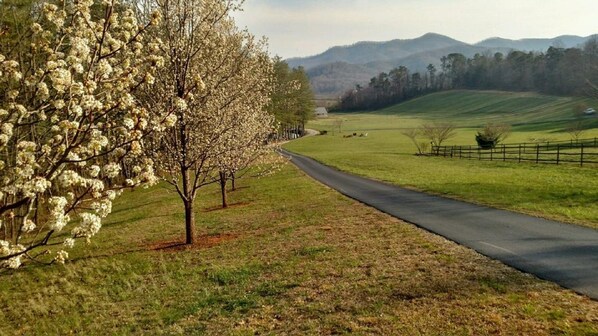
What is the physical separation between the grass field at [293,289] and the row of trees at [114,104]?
2.16 meters

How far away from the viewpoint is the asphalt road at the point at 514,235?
1104 cm

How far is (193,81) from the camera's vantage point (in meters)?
14.2

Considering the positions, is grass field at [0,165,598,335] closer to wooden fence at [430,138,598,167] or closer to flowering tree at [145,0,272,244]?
flowering tree at [145,0,272,244]

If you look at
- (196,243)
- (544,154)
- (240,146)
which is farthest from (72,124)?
(544,154)

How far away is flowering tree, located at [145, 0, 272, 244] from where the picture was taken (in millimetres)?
15711

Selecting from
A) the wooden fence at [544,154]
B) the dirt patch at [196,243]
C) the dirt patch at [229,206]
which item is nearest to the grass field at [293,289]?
the dirt patch at [196,243]

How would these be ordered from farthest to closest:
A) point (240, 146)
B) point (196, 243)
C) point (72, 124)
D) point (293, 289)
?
1. point (240, 146)
2. point (196, 243)
3. point (293, 289)
4. point (72, 124)

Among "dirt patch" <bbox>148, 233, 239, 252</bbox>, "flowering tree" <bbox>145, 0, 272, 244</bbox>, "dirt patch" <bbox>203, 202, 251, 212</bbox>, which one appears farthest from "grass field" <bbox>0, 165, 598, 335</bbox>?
"dirt patch" <bbox>203, 202, 251, 212</bbox>

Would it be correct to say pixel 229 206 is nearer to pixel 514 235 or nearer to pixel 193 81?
pixel 193 81

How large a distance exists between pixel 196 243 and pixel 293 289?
7724mm

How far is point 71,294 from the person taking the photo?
1305 centimetres

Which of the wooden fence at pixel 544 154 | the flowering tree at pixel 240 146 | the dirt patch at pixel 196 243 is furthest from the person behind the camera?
the wooden fence at pixel 544 154

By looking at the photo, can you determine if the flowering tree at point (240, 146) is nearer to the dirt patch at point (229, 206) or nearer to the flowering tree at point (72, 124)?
the dirt patch at point (229, 206)

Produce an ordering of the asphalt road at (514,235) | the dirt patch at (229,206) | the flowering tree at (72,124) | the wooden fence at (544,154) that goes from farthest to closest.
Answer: the wooden fence at (544,154), the dirt patch at (229,206), the asphalt road at (514,235), the flowering tree at (72,124)
